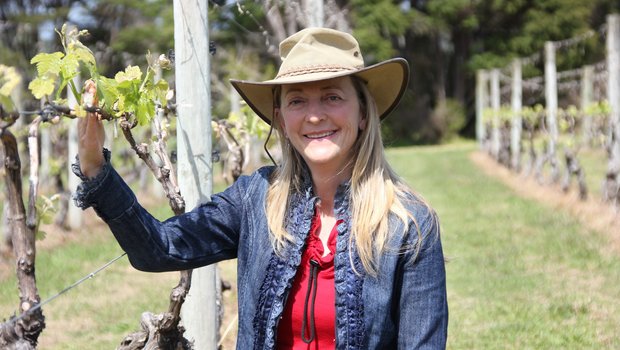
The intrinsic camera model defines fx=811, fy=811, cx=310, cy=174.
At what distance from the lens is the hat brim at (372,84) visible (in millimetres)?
2008

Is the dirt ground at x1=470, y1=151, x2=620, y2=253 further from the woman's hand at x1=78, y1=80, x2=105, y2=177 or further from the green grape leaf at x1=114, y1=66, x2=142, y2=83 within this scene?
the woman's hand at x1=78, y1=80, x2=105, y2=177

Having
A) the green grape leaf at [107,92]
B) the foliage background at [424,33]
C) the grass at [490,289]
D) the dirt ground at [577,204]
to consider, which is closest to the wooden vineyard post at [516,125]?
the dirt ground at [577,204]

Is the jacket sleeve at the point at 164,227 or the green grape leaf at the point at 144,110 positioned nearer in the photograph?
the jacket sleeve at the point at 164,227

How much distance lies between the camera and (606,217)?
8.59m

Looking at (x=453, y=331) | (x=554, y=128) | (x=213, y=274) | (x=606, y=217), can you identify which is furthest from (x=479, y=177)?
(x=213, y=274)

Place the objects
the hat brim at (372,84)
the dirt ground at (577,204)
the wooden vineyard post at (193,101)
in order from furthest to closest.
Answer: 1. the dirt ground at (577,204)
2. the wooden vineyard post at (193,101)
3. the hat brim at (372,84)

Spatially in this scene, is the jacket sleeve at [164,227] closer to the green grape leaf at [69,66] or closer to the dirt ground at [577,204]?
the green grape leaf at [69,66]

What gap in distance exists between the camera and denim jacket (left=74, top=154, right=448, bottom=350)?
1907mm

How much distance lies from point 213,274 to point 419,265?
1478mm

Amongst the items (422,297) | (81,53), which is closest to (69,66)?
(81,53)

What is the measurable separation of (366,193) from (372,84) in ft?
1.04

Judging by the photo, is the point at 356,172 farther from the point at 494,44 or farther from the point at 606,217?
the point at 494,44

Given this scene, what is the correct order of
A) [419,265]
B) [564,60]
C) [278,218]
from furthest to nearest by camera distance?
[564,60] → [278,218] → [419,265]

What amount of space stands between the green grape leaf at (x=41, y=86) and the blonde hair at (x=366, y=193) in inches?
24.7
